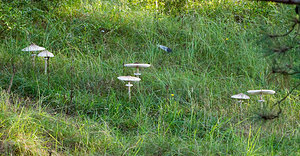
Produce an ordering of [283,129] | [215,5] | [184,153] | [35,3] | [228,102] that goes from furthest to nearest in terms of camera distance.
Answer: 1. [215,5]
2. [35,3]
3. [228,102]
4. [283,129]
5. [184,153]

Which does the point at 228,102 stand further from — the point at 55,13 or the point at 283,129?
the point at 55,13

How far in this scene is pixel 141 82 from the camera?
5.05 m

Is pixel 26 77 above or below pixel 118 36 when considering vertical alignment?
below

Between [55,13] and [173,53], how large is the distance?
2.79m

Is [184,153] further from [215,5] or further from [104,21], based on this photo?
[215,5]

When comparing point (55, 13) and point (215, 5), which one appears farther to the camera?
point (215, 5)

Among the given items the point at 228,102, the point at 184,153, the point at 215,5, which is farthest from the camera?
the point at 215,5

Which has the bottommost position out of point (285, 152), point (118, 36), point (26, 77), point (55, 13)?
point (285, 152)

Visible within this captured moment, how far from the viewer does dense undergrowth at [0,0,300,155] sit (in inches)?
128

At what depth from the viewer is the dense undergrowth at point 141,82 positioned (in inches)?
128

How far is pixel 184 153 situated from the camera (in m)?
3.14

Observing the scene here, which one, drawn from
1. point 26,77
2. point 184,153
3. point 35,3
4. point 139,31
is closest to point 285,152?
point 184,153

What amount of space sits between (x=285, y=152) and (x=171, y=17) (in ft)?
15.7

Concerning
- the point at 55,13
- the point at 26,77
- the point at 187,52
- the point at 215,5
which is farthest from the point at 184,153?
the point at 215,5
